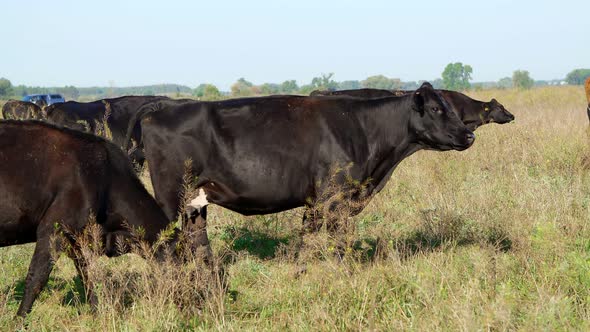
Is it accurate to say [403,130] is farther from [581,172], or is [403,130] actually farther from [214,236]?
[581,172]

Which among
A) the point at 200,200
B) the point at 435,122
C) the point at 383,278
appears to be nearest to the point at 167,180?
the point at 200,200

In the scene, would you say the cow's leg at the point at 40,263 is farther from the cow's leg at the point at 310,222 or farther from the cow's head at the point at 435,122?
the cow's head at the point at 435,122

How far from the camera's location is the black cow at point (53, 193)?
193 inches

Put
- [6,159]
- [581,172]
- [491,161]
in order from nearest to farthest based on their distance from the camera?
[6,159] < [581,172] < [491,161]

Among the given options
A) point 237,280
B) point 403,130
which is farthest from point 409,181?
point 237,280

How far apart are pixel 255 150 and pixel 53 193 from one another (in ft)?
6.84

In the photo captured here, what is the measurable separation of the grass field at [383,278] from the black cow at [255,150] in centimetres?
56

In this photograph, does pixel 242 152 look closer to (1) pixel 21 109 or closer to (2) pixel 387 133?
(2) pixel 387 133

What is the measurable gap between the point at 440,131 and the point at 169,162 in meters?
2.64

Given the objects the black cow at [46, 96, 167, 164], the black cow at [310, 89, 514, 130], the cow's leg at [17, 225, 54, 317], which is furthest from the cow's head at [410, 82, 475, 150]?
the black cow at [46, 96, 167, 164]

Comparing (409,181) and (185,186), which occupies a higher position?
(185,186)

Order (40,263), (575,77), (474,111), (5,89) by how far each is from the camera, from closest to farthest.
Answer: (40,263)
(474,111)
(5,89)
(575,77)

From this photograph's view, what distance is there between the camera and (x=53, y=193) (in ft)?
16.3

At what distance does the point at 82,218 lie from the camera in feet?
16.4
